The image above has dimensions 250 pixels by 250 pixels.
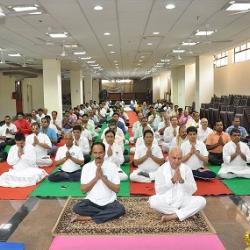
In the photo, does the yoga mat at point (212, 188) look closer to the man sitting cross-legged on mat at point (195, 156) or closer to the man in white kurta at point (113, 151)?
the man sitting cross-legged on mat at point (195, 156)

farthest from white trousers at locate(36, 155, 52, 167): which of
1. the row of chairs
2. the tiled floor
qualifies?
the row of chairs

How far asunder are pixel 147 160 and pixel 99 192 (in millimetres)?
2026

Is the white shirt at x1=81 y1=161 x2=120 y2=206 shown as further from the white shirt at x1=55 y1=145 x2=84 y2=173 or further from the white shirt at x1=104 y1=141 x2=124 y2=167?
the white shirt at x1=104 y1=141 x2=124 y2=167

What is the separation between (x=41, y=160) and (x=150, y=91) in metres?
31.9

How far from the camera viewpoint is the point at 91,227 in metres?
3.99

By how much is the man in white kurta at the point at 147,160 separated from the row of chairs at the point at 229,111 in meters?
4.51

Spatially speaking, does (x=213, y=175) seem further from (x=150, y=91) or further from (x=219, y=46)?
(x=150, y=91)

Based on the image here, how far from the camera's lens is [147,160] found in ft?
20.4

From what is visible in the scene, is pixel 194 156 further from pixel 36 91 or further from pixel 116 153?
pixel 36 91

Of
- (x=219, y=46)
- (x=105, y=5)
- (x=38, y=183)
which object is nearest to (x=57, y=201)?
(x=38, y=183)

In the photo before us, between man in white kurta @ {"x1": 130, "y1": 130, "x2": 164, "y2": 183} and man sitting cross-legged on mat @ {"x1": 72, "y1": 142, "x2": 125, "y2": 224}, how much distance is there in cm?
167

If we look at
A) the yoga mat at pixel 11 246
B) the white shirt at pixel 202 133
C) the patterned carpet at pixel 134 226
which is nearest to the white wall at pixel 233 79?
the white shirt at pixel 202 133

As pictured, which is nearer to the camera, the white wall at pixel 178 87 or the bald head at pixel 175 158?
the bald head at pixel 175 158

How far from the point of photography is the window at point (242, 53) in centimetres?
1448
